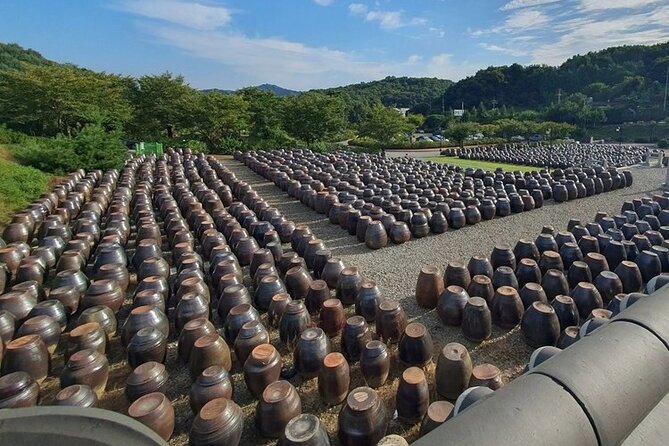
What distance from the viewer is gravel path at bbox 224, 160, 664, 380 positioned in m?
7.02

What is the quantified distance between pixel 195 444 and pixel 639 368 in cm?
425

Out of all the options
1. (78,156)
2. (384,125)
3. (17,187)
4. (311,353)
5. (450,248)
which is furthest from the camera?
(384,125)

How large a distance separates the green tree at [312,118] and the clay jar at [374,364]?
38.7 metres

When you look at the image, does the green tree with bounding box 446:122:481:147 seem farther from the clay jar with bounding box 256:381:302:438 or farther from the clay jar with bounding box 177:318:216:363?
the clay jar with bounding box 256:381:302:438

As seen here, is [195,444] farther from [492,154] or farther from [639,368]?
[492,154]

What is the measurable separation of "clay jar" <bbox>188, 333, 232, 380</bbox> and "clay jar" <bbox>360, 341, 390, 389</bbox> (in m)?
2.11

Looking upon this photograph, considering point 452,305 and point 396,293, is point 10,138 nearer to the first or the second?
point 396,293

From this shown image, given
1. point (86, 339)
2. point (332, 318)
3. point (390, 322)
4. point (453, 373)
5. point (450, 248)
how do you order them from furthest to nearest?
point (450, 248)
point (332, 318)
point (390, 322)
point (86, 339)
point (453, 373)

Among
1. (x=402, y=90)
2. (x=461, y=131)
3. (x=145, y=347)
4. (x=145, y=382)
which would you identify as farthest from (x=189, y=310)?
(x=402, y=90)

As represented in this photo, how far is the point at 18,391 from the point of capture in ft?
16.1

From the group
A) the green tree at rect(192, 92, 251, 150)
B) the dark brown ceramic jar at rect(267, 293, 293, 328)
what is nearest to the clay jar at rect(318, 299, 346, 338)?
the dark brown ceramic jar at rect(267, 293, 293, 328)

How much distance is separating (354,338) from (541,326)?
320 cm

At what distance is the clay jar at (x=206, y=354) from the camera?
5.77m

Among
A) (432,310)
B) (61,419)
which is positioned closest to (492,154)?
(432,310)
